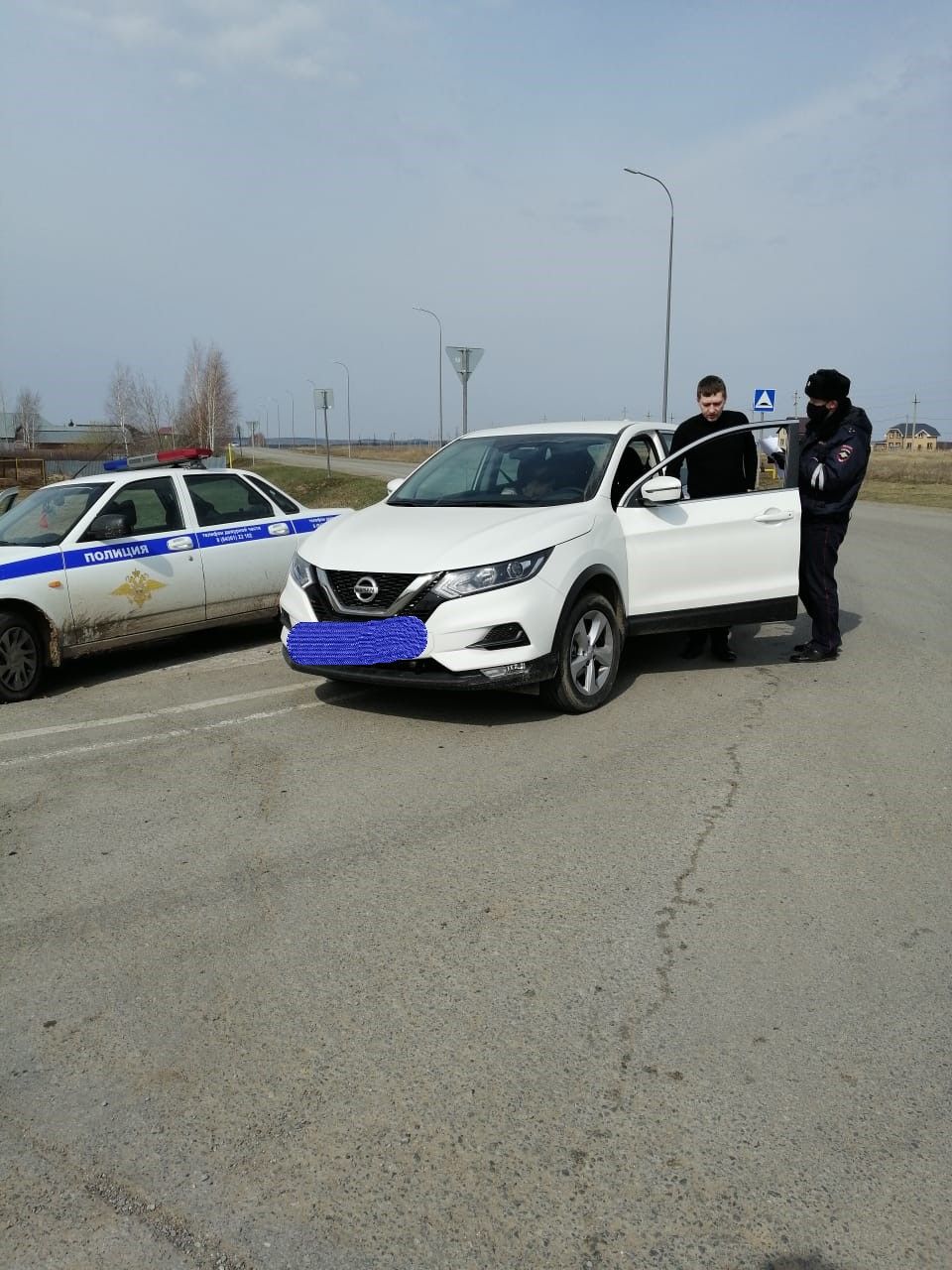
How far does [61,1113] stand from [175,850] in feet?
5.63

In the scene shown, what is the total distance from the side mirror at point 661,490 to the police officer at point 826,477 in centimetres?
113

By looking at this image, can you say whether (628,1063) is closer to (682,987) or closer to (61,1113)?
(682,987)

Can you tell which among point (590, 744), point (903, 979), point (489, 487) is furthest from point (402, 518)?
point (903, 979)

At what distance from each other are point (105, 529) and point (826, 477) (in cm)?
504

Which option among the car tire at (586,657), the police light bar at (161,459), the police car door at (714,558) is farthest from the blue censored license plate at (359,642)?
the police light bar at (161,459)

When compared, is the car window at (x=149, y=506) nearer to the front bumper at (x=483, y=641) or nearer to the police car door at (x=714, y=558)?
the front bumper at (x=483, y=641)

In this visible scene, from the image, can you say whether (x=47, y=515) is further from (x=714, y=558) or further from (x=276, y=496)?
(x=714, y=558)

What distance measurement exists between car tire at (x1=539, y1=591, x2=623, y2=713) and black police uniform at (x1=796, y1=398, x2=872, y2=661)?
1681 mm

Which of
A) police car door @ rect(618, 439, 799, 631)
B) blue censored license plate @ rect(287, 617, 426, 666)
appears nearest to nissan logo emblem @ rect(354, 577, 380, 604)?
blue censored license plate @ rect(287, 617, 426, 666)

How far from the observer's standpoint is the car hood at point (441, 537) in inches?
231

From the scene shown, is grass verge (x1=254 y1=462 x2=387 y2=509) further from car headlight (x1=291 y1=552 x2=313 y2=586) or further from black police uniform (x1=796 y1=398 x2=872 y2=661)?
car headlight (x1=291 y1=552 x2=313 y2=586)

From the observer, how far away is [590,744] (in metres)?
5.75

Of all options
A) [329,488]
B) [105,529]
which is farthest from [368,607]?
[329,488]

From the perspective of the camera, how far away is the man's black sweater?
745 centimetres
